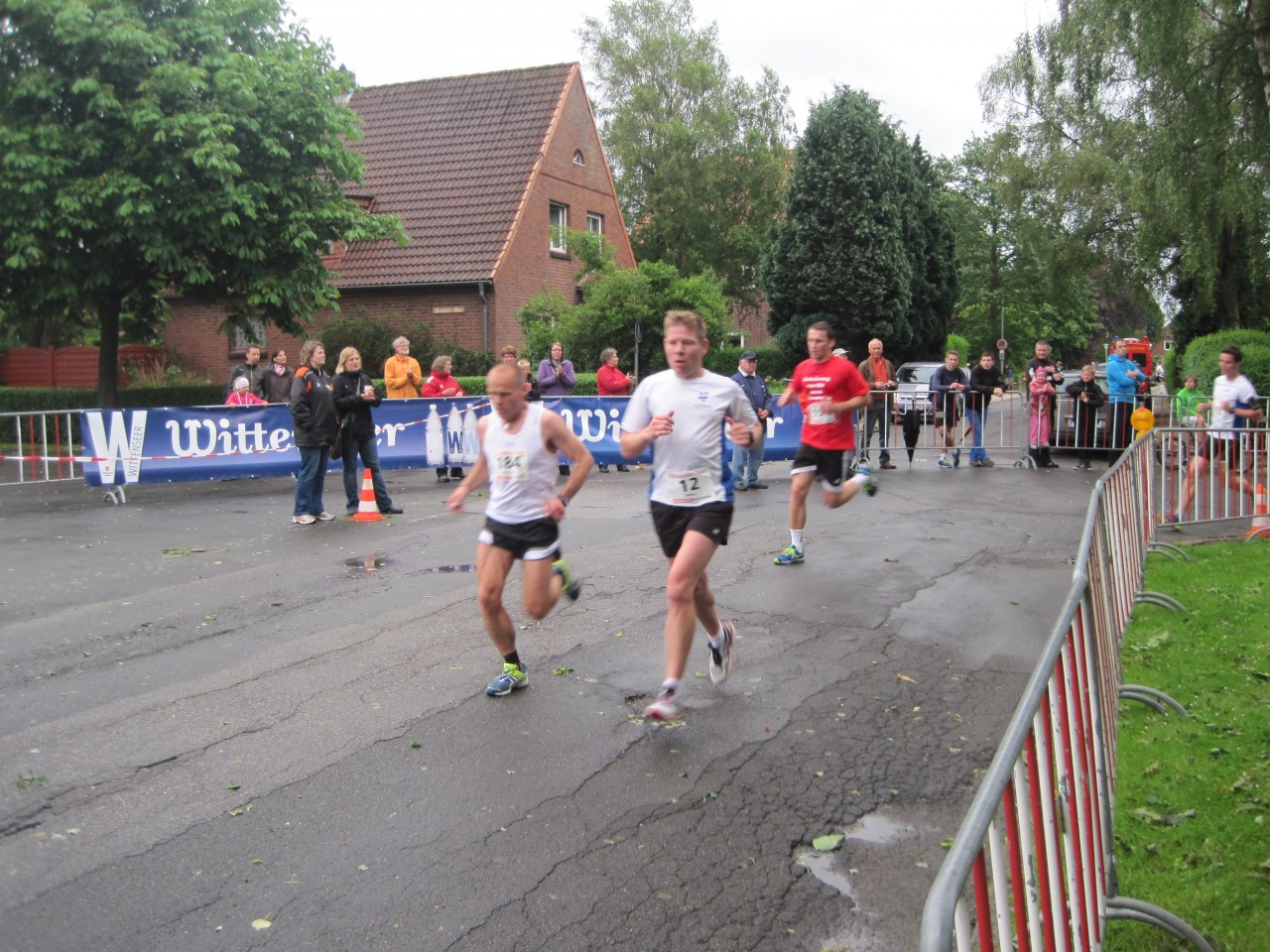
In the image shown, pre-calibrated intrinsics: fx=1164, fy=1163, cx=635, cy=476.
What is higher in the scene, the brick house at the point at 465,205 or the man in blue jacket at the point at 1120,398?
the brick house at the point at 465,205

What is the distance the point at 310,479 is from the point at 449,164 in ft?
78.6

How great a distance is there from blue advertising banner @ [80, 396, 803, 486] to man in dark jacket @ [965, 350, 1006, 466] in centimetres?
283

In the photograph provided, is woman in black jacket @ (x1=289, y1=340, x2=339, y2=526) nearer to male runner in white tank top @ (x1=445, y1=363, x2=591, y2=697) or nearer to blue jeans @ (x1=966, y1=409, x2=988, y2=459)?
male runner in white tank top @ (x1=445, y1=363, x2=591, y2=697)

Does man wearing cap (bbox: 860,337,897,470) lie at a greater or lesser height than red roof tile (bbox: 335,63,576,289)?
lesser

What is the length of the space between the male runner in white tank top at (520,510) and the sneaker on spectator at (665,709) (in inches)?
33.9

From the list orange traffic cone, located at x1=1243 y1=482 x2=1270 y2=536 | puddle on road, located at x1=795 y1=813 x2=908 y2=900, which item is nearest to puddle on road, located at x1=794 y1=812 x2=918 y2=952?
puddle on road, located at x1=795 y1=813 x2=908 y2=900

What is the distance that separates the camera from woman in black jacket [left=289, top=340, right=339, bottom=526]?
42.2 ft

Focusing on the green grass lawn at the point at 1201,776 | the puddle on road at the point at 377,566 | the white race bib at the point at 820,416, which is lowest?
the green grass lawn at the point at 1201,776

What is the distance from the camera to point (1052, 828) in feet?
9.25

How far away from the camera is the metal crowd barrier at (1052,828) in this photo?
2025 mm

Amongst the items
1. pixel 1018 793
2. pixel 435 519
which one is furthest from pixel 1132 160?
pixel 1018 793

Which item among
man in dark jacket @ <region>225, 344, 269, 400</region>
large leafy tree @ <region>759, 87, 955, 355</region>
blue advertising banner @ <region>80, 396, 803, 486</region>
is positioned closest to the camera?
blue advertising banner @ <region>80, 396, 803, 486</region>

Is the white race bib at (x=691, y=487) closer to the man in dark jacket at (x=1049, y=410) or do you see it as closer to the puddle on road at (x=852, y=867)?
the puddle on road at (x=852, y=867)

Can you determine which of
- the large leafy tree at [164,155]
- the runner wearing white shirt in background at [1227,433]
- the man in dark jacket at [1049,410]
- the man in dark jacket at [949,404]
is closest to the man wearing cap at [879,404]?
the man in dark jacket at [949,404]
